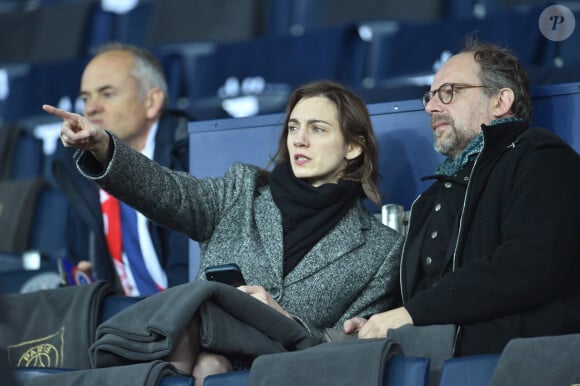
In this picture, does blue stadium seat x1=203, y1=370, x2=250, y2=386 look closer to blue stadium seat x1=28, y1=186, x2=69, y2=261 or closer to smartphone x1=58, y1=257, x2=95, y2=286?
smartphone x1=58, y1=257, x2=95, y2=286

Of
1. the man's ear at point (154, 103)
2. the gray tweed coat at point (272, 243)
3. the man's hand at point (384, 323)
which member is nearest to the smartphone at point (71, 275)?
the gray tweed coat at point (272, 243)

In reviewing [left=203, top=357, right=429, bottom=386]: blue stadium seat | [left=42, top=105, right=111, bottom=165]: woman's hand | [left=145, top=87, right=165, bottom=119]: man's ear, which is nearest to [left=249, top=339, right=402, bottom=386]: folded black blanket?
[left=203, top=357, right=429, bottom=386]: blue stadium seat

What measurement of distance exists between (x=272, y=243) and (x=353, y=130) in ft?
1.02

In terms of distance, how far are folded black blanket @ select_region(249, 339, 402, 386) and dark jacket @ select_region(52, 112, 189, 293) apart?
1.20m

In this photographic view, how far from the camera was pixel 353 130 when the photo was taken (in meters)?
2.52

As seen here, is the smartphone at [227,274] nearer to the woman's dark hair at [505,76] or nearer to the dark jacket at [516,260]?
the dark jacket at [516,260]

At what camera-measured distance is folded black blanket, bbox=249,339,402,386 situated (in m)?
1.72

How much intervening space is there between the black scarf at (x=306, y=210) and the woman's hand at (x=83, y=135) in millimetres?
417

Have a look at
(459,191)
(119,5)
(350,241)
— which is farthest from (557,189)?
(119,5)

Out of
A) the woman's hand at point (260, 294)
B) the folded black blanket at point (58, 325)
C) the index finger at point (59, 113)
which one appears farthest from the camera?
the folded black blanket at point (58, 325)

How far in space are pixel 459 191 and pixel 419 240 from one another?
12 centimetres

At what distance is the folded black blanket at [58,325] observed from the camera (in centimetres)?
229

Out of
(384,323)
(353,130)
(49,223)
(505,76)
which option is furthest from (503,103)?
(49,223)

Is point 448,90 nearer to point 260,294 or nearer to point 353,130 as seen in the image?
point 353,130
